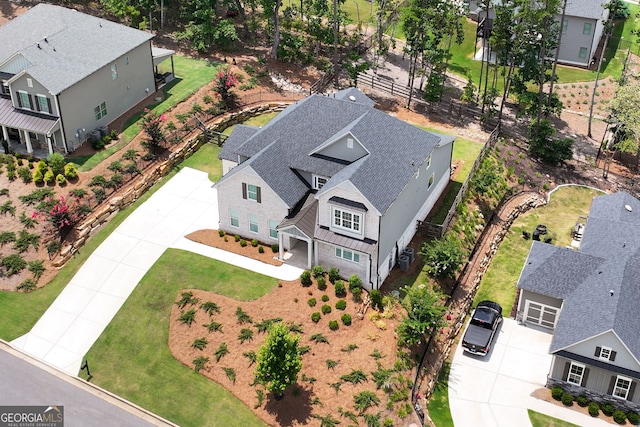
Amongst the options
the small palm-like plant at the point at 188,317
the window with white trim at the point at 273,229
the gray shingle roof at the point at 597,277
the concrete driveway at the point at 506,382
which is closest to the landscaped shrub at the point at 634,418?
the concrete driveway at the point at 506,382

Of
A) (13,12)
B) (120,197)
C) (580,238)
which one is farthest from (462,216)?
(13,12)

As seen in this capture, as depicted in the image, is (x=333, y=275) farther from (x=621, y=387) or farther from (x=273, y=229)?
(x=621, y=387)

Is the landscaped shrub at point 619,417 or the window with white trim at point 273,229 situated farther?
the window with white trim at point 273,229

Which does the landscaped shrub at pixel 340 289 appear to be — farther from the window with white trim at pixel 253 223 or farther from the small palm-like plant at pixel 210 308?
the window with white trim at pixel 253 223

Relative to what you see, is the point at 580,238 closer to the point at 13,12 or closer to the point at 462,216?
the point at 462,216

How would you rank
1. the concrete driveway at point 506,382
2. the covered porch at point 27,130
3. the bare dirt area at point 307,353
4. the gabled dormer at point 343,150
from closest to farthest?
1. the bare dirt area at point 307,353
2. the concrete driveway at point 506,382
3. the gabled dormer at point 343,150
4. the covered porch at point 27,130

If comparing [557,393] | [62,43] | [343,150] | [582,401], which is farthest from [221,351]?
[62,43]
